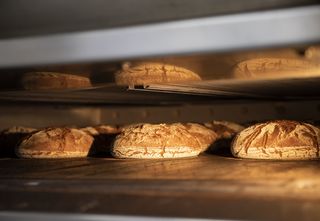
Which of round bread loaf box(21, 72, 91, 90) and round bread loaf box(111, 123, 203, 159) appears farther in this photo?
round bread loaf box(111, 123, 203, 159)

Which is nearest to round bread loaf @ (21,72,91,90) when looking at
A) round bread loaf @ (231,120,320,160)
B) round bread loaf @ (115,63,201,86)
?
round bread loaf @ (115,63,201,86)

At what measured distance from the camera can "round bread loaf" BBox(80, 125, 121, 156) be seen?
4.85ft

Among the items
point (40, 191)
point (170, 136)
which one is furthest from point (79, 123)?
point (40, 191)

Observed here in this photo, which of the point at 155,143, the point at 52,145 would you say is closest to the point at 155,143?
the point at 155,143

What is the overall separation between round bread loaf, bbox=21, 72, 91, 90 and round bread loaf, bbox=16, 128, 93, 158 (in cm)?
51

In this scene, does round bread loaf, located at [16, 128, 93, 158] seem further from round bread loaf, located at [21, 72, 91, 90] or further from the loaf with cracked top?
round bread loaf, located at [21, 72, 91, 90]

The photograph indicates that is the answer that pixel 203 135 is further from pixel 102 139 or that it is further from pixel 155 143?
pixel 102 139

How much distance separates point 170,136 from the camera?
1254 millimetres

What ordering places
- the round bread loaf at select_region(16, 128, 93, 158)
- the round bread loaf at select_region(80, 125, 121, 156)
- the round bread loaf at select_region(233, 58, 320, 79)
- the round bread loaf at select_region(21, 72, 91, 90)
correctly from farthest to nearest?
the round bread loaf at select_region(80, 125, 121, 156), the round bread loaf at select_region(16, 128, 93, 158), the round bread loaf at select_region(21, 72, 91, 90), the round bread loaf at select_region(233, 58, 320, 79)

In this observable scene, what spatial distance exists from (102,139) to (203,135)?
0.41m

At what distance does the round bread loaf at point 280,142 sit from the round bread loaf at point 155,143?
0.16m

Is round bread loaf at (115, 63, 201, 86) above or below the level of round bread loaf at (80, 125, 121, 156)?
above

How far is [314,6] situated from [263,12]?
61 mm

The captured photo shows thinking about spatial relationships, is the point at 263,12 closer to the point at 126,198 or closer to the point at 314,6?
the point at 314,6
